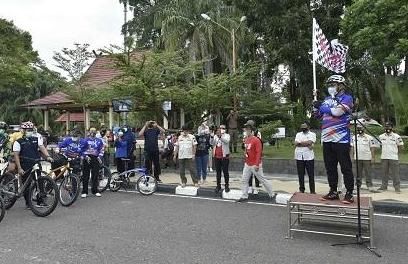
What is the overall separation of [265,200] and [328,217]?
3.41 metres

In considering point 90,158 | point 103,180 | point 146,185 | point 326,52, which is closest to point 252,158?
point 146,185

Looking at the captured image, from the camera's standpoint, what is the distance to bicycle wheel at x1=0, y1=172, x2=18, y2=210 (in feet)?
29.5

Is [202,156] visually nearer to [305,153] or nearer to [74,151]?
[305,153]

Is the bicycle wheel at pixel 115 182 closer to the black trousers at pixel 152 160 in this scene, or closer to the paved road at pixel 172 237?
the black trousers at pixel 152 160

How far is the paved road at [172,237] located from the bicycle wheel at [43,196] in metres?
0.18

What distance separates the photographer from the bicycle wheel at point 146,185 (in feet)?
37.9

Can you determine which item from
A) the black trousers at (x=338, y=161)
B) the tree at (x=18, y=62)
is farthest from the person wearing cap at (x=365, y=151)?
the tree at (x=18, y=62)

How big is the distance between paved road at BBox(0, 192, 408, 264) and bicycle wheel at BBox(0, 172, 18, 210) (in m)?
0.21

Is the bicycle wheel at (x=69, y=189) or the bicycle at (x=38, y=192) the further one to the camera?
the bicycle wheel at (x=69, y=189)

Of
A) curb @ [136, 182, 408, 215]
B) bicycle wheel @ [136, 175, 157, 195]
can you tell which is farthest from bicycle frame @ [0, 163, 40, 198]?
curb @ [136, 182, 408, 215]

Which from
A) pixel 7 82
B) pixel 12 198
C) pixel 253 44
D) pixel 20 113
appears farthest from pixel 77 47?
pixel 20 113

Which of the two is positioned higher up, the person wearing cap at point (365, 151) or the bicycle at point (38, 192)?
the person wearing cap at point (365, 151)

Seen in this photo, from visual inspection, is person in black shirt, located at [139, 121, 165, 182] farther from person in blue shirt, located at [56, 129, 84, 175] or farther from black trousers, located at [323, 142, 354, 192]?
black trousers, located at [323, 142, 354, 192]

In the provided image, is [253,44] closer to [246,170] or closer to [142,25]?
[142,25]
